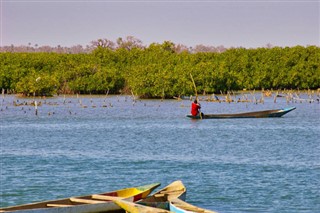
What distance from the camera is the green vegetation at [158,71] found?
283 feet

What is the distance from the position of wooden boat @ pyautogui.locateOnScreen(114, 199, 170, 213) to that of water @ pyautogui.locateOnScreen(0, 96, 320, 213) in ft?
13.7

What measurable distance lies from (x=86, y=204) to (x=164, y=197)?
2.07 m

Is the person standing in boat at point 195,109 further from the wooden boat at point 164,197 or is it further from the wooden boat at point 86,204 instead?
the wooden boat at point 86,204

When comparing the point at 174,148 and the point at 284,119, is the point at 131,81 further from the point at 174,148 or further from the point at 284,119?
the point at 174,148

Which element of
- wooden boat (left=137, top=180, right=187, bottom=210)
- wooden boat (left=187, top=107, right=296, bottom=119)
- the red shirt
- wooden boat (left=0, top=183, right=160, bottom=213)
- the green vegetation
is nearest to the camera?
wooden boat (left=0, top=183, right=160, bottom=213)

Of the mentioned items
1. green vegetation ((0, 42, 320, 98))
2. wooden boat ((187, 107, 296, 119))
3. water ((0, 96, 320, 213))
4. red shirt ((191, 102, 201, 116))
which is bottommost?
water ((0, 96, 320, 213))

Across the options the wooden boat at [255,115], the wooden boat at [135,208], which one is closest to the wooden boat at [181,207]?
the wooden boat at [135,208]

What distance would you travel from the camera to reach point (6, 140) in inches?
1678

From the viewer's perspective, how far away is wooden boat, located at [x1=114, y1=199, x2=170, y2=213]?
1861cm

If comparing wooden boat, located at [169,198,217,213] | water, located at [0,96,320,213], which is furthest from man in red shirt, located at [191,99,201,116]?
wooden boat, located at [169,198,217,213]

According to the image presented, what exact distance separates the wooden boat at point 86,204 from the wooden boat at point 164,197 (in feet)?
0.63

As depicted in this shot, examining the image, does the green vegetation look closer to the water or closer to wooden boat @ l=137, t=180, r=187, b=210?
the water

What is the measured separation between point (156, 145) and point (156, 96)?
4833cm

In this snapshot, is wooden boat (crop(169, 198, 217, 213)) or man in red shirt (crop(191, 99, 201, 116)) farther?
man in red shirt (crop(191, 99, 201, 116))
